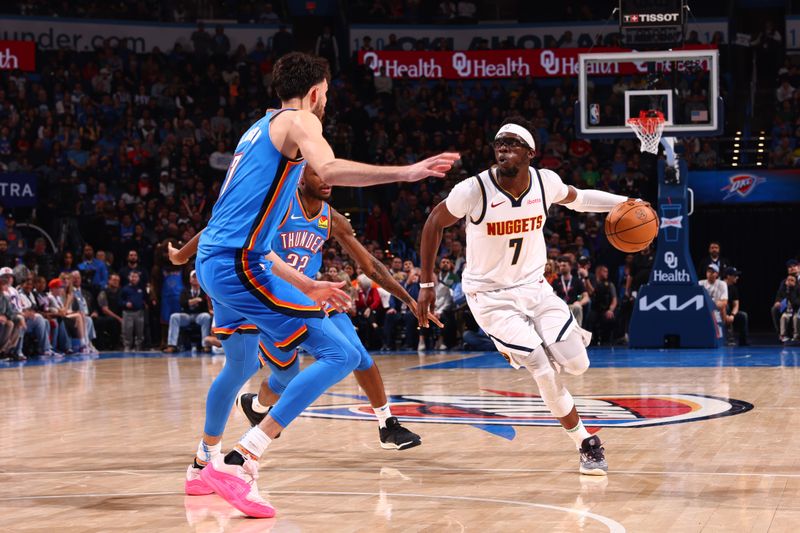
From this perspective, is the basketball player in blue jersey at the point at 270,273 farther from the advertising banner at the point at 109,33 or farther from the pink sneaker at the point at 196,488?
the advertising banner at the point at 109,33

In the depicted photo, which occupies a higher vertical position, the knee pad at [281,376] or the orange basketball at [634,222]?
the orange basketball at [634,222]

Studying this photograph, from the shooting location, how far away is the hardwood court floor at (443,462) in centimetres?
489

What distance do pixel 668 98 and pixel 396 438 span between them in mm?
10074

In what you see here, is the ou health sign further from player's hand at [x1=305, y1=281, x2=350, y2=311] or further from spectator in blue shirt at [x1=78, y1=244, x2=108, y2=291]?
player's hand at [x1=305, y1=281, x2=350, y2=311]

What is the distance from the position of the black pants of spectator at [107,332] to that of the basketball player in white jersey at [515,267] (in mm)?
13611

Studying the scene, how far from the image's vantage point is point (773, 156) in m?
21.1

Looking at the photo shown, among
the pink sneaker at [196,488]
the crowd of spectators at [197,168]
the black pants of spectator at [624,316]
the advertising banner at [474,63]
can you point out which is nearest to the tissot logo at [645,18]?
the crowd of spectators at [197,168]

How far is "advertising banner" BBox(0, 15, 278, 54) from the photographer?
24.9 meters

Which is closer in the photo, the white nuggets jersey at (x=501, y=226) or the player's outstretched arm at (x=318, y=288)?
the player's outstretched arm at (x=318, y=288)

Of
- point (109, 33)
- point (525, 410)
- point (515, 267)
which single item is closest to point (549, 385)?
point (515, 267)

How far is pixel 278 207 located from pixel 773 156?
704 inches

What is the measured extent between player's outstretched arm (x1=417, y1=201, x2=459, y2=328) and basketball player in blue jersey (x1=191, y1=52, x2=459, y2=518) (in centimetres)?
109

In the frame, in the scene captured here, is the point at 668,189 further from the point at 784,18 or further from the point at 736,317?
the point at 784,18

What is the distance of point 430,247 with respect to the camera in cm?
652
